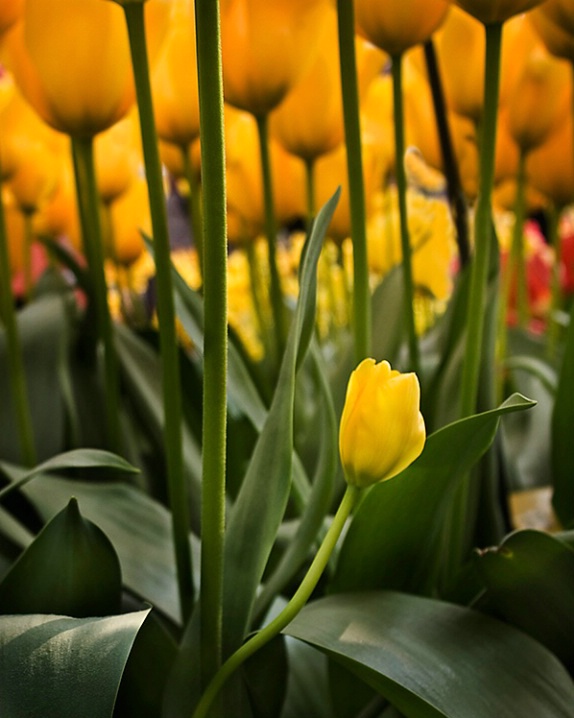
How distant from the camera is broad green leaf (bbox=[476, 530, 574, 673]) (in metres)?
0.25

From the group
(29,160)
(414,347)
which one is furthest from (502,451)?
(29,160)

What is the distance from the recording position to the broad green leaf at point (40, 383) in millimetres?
424

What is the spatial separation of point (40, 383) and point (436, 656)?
0.27 m

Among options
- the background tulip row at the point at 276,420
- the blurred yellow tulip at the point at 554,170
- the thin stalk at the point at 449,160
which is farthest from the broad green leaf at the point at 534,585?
the blurred yellow tulip at the point at 554,170

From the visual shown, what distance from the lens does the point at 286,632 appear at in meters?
0.24

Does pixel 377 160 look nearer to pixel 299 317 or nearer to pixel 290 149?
pixel 290 149

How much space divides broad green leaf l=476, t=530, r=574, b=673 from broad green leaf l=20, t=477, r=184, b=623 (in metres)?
0.11

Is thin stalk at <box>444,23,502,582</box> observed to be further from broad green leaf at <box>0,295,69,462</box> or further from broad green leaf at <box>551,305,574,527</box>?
broad green leaf at <box>0,295,69,462</box>

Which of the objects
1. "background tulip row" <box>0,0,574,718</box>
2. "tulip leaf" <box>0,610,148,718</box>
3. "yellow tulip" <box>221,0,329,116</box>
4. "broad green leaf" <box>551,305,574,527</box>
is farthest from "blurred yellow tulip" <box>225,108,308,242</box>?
"tulip leaf" <box>0,610,148,718</box>

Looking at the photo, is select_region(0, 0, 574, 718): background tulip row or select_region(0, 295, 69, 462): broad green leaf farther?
select_region(0, 295, 69, 462): broad green leaf

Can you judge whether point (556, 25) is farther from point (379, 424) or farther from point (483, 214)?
point (379, 424)

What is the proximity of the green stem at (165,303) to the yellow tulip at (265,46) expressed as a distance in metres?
0.08

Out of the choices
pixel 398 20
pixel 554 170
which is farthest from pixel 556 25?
pixel 554 170

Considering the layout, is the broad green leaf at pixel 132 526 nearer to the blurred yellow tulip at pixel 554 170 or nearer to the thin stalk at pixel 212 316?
the thin stalk at pixel 212 316
